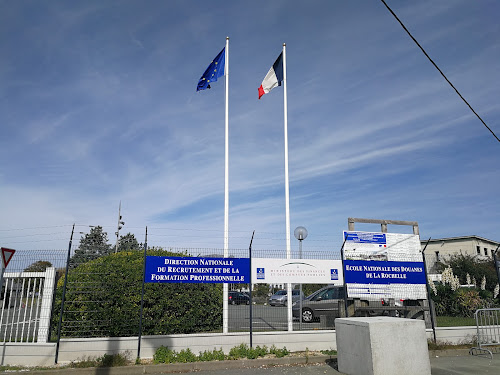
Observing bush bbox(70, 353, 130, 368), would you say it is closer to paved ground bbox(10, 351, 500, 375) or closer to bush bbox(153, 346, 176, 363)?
paved ground bbox(10, 351, 500, 375)

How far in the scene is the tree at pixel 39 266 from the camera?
9109 millimetres

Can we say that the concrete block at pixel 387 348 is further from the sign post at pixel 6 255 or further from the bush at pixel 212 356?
the sign post at pixel 6 255

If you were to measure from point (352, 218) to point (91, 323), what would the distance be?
322 inches

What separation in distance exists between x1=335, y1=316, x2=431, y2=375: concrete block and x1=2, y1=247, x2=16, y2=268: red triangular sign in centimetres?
752

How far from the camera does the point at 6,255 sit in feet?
27.1

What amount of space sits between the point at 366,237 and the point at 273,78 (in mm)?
6847

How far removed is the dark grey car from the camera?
587 inches

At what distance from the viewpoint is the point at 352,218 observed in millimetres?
12227

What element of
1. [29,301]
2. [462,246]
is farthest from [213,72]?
[462,246]

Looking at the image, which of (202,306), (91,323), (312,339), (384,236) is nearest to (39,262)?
(91,323)

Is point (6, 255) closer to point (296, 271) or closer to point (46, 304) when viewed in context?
point (46, 304)

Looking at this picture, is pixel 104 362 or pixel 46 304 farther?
pixel 46 304

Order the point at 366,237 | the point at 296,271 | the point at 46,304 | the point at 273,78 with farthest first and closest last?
1. the point at 273,78
2. the point at 366,237
3. the point at 296,271
4. the point at 46,304

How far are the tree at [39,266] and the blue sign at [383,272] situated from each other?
7.91 m
